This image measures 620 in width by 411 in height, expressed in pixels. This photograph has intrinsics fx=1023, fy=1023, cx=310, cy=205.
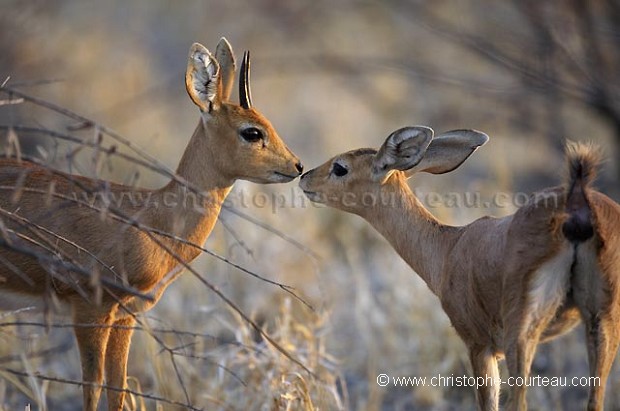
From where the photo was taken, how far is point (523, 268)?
4340 mm

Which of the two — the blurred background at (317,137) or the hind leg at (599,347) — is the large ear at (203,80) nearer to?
the blurred background at (317,137)

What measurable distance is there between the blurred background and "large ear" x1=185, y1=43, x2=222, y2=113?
639 mm

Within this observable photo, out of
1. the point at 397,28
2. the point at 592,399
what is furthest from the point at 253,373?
the point at 397,28

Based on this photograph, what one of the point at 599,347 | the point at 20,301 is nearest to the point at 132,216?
the point at 20,301

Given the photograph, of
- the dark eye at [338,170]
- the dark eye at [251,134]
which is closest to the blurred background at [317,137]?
the dark eye at [338,170]

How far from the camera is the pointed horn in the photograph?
530 centimetres

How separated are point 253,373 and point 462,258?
168 centimetres

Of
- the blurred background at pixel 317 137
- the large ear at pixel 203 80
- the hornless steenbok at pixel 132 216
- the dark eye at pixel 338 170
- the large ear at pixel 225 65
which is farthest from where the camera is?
the blurred background at pixel 317 137

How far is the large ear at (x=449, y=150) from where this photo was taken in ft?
18.1

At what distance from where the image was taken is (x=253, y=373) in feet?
19.7

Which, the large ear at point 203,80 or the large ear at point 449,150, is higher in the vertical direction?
the large ear at point 203,80

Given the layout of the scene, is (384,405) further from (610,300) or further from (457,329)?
(610,300)

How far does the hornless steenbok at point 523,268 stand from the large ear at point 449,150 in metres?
0.10

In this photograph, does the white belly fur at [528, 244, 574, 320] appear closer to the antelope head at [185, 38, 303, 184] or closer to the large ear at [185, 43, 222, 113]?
the antelope head at [185, 38, 303, 184]
